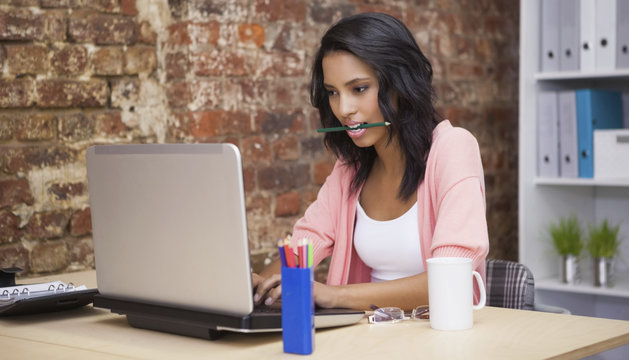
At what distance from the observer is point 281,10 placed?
9.12ft

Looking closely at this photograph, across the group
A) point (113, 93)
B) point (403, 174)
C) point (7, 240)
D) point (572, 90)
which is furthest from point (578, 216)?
point (7, 240)

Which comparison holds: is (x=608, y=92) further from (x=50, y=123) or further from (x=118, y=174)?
(x=118, y=174)

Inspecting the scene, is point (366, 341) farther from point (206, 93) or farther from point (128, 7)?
point (128, 7)

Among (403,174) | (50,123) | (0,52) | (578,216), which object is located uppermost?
(0,52)

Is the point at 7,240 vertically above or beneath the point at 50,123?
beneath

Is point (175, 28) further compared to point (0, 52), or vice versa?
point (175, 28)

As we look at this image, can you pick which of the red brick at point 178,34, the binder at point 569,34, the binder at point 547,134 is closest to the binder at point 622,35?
the binder at point 569,34

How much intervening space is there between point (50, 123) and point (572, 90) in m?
1.93

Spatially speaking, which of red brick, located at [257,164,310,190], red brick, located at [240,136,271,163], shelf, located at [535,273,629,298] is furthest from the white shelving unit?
red brick, located at [240,136,271,163]

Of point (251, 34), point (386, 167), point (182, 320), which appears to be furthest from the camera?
point (251, 34)

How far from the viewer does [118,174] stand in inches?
57.6

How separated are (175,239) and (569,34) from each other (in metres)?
2.10

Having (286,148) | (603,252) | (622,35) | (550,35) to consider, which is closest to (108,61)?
(286,148)

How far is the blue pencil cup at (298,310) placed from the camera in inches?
49.8
